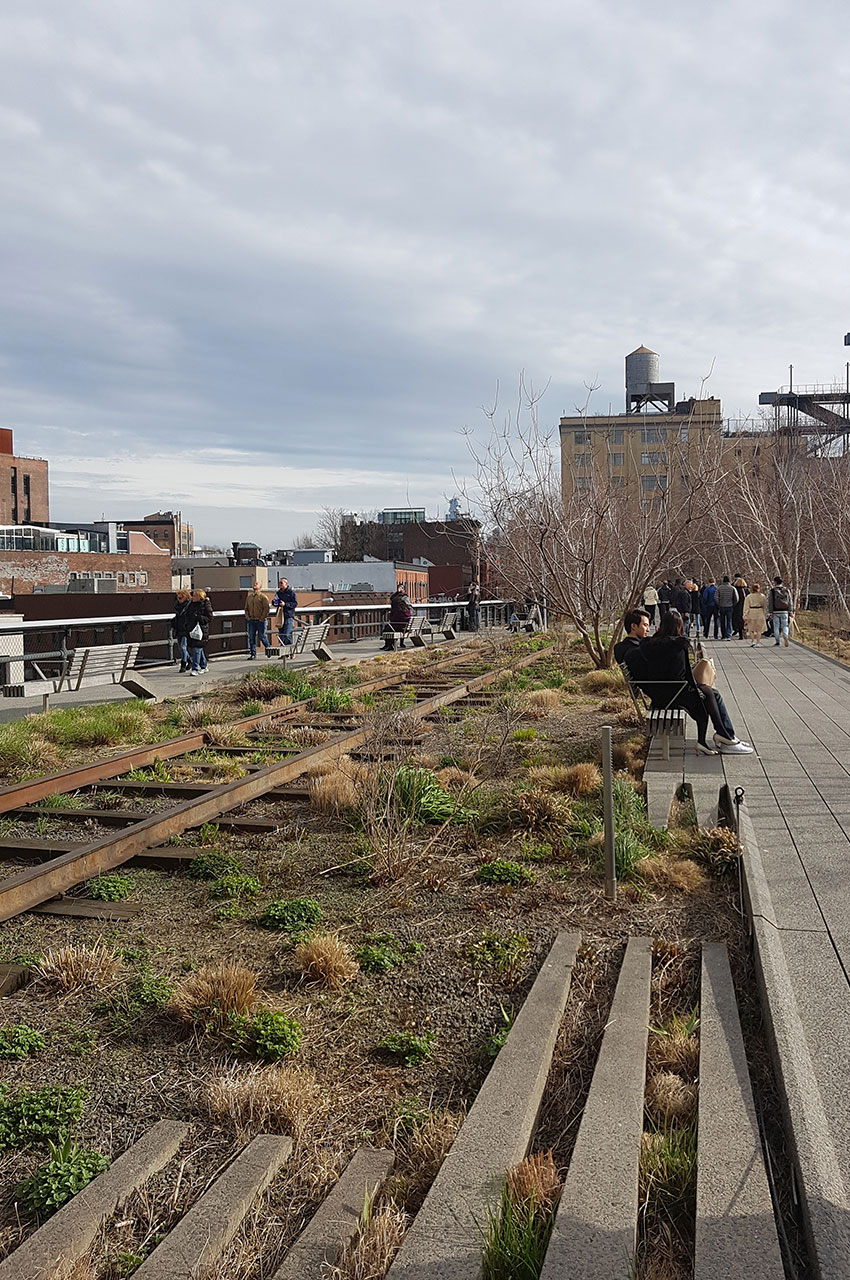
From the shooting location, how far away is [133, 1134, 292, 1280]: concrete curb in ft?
9.35

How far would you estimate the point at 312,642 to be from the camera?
24.2 meters

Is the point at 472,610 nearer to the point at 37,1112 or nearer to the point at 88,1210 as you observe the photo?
the point at 37,1112

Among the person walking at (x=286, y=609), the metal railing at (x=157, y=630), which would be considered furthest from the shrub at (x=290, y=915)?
the person walking at (x=286, y=609)

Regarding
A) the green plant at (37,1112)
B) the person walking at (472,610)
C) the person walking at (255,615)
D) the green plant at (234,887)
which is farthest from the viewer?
the person walking at (472,610)

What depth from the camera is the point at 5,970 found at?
4.88 metres

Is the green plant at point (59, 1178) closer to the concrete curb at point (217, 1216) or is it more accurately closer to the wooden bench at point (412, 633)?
the concrete curb at point (217, 1216)

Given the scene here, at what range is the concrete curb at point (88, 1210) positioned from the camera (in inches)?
112

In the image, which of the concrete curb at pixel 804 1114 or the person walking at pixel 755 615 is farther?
the person walking at pixel 755 615

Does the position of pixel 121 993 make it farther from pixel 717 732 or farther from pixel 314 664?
pixel 314 664

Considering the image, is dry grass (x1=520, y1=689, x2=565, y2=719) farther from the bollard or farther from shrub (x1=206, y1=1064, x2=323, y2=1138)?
shrub (x1=206, y1=1064, x2=323, y2=1138)

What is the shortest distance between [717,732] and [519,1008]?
602 centimetres

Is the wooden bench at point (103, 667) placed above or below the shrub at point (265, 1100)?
above

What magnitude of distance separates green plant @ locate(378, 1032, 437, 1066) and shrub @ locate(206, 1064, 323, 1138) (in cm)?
42

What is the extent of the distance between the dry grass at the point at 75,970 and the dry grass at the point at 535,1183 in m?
2.42
